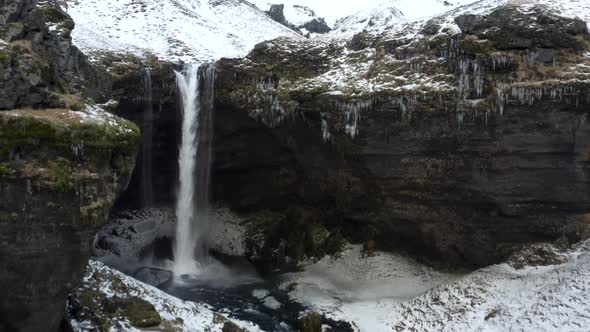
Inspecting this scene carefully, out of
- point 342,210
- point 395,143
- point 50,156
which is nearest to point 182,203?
point 342,210

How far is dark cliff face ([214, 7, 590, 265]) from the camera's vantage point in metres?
19.7

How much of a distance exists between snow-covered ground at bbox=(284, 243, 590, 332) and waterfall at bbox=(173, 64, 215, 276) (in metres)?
6.48

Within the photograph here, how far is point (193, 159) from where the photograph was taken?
27.0m

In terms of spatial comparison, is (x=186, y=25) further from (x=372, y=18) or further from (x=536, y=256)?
(x=372, y=18)

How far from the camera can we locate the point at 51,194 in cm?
1255

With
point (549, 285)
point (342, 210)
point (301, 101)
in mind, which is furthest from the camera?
point (342, 210)

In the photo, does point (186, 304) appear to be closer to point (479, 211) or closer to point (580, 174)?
point (479, 211)

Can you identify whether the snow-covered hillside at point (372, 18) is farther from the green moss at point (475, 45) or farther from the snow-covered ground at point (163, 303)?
the snow-covered ground at point (163, 303)

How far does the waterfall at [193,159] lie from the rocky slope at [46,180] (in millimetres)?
12080

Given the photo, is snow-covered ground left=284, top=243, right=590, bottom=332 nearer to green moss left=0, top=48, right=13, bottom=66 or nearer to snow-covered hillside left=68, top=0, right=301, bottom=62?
green moss left=0, top=48, right=13, bottom=66

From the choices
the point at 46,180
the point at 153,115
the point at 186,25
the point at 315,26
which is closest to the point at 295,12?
the point at 315,26

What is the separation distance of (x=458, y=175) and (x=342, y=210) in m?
6.70

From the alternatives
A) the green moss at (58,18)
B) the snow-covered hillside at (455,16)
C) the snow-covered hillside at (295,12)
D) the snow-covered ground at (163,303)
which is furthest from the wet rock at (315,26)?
the snow-covered ground at (163,303)

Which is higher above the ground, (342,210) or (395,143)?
(395,143)
